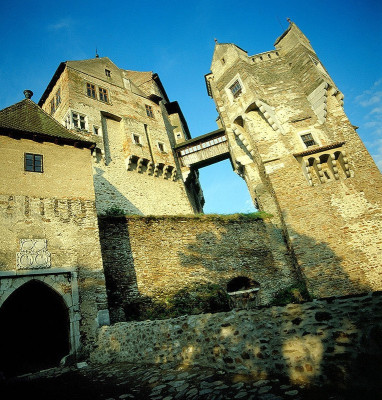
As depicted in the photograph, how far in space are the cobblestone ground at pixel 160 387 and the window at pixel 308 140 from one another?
1600 cm

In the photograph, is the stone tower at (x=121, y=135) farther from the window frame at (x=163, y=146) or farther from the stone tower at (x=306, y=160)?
the stone tower at (x=306, y=160)

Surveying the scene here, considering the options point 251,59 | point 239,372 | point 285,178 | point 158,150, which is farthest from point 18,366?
point 251,59

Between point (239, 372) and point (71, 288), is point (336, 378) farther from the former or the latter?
point (71, 288)

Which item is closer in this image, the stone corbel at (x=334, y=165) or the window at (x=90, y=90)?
the stone corbel at (x=334, y=165)

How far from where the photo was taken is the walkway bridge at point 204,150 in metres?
25.0

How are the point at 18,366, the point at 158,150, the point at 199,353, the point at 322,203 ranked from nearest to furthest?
the point at 199,353
the point at 18,366
the point at 322,203
the point at 158,150

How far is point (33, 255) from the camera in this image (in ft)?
30.1

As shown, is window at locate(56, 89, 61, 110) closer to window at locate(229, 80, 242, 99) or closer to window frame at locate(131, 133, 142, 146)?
window frame at locate(131, 133, 142, 146)

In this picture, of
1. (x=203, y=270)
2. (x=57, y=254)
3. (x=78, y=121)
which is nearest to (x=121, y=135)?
(x=78, y=121)

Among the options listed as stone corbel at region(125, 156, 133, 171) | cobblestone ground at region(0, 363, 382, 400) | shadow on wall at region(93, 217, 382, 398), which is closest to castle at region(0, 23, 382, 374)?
stone corbel at region(125, 156, 133, 171)

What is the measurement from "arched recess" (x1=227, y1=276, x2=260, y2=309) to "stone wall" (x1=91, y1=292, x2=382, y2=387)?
9.05 m

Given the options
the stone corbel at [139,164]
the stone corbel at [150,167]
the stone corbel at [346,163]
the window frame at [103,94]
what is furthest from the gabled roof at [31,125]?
the stone corbel at [346,163]

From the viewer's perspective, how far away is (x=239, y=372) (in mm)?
3947

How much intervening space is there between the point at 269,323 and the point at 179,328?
2308mm
